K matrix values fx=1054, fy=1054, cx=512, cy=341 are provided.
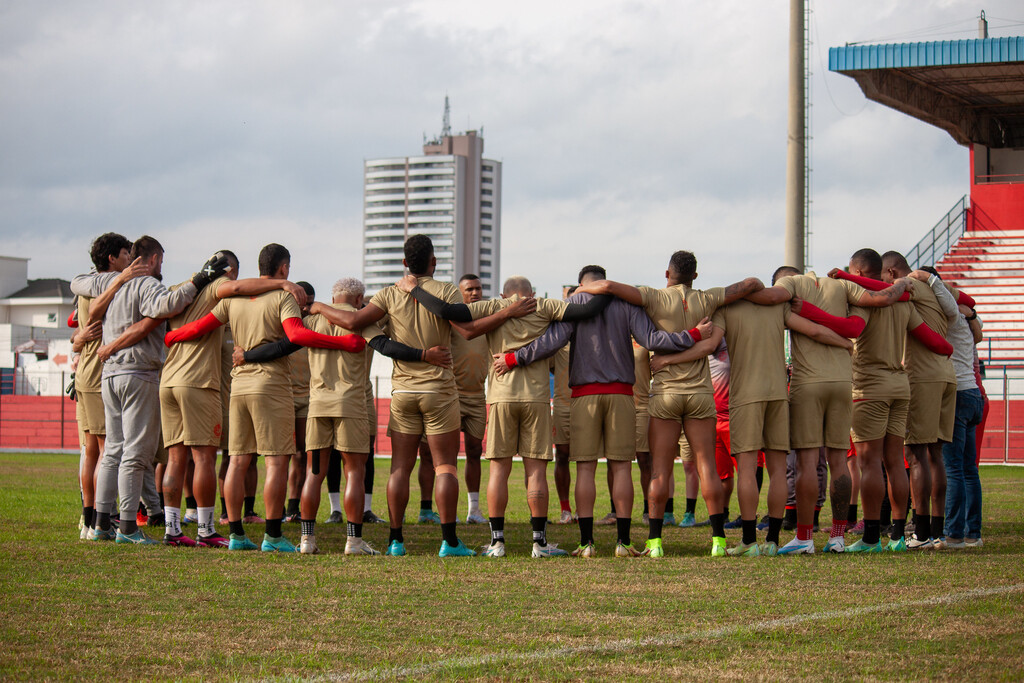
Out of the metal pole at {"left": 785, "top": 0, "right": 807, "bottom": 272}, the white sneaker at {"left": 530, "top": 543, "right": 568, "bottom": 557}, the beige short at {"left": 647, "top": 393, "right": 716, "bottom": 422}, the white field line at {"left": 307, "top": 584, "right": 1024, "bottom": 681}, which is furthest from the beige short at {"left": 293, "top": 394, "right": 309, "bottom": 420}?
the metal pole at {"left": 785, "top": 0, "right": 807, "bottom": 272}

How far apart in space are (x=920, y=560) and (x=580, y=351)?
9.36 feet

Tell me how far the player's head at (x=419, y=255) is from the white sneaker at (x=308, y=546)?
218 centimetres

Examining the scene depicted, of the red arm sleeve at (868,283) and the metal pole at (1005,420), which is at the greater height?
the red arm sleeve at (868,283)

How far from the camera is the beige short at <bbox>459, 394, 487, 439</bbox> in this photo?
9758 mm

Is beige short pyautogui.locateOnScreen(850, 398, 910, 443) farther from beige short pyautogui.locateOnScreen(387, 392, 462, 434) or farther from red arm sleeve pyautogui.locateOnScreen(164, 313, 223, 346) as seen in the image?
red arm sleeve pyautogui.locateOnScreen(164, 313, 223, 346)

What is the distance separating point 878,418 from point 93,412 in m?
6.39

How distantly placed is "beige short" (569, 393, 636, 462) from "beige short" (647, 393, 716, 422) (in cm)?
23

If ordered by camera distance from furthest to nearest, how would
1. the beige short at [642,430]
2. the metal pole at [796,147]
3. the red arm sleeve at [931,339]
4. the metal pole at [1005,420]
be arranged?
1. the metal pole at [796,147]
2. the metal pole at [1005,420]
3. the beige short at [642,430]
4. the red arm sleeve at [931,339]

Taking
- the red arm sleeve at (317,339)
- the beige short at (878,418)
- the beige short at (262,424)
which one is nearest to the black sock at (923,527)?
the beige short at (878,418)

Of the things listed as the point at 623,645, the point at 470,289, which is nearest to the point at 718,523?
the point at 623,645

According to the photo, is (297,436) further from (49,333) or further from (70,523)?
(49,333)

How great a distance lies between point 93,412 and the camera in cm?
881

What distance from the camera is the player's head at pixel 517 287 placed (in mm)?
8766

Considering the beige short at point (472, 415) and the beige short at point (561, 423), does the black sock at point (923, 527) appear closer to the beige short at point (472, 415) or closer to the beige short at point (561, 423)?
the beige short at point (561, 423)
